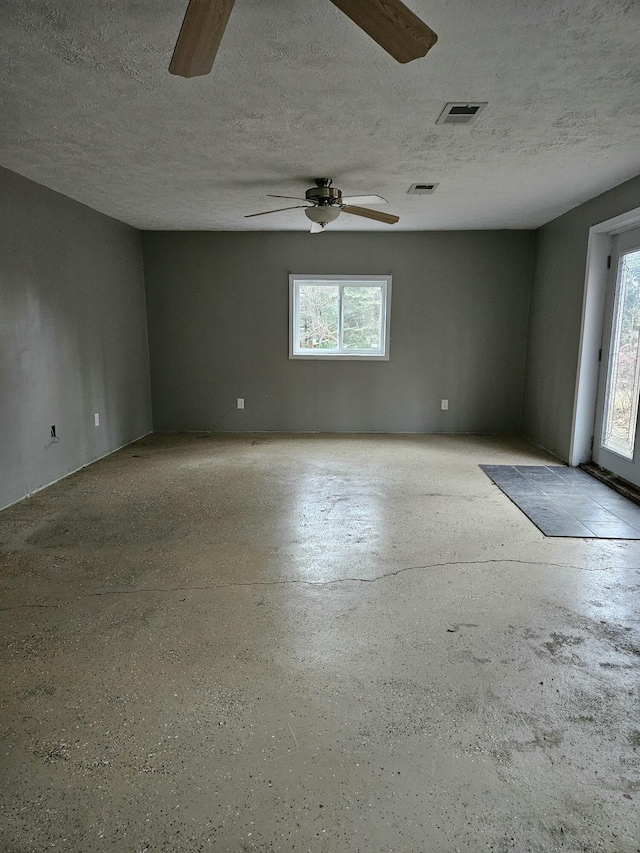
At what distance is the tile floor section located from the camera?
3.30 metres

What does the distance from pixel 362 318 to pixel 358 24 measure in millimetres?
4640

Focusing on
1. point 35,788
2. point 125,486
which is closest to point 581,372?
point 125,486

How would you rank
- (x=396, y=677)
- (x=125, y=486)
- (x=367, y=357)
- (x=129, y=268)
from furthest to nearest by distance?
(x=367, y=357) < (x=129, y=268) < (x=125, y=486) < (x=396, y=677)

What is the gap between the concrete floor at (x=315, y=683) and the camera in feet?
4.36

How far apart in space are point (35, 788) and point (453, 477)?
3.63 meters

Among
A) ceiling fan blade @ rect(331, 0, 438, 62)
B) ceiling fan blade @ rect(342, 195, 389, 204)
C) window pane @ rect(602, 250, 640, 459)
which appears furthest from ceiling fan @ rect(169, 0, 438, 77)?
window pane @ rect(602, 250, 640, 459)

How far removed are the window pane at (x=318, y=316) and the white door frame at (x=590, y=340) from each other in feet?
8.94

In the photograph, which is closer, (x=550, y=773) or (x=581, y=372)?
(x=550, y=773)

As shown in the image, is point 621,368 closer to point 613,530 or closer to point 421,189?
point 613,530

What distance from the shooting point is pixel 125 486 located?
4.13 m

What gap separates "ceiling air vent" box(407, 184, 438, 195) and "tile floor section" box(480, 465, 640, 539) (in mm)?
2468

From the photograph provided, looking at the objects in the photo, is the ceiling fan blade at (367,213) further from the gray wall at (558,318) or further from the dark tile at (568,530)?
→ the dark tile at (568,530)

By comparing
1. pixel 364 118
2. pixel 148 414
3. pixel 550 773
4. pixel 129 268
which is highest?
pixel 364 118

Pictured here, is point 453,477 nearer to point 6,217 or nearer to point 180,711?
point 180,711
